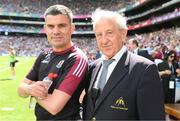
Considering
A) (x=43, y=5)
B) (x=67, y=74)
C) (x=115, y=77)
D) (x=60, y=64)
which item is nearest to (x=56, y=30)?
(x=60, y=64)

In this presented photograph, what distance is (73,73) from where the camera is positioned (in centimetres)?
364

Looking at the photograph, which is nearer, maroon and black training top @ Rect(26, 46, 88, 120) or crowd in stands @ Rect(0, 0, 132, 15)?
maroon and black training top @ Rect(26, 46, 88, 120)

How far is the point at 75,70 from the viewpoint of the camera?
144 inches

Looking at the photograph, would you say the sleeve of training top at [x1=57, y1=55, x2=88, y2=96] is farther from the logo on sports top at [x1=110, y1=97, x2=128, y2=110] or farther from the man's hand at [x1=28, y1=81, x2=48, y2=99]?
the logo on sports top at [x1=110, y1=97, x2=128, y2=110]

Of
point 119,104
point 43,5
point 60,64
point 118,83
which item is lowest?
point 119,104

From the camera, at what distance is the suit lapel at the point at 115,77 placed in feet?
10.8

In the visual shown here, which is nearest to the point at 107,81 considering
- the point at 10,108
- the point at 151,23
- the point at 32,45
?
the point at 10,108

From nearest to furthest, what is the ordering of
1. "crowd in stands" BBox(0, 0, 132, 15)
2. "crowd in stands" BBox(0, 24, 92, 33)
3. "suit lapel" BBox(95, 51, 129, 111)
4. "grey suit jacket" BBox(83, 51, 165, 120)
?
"grey suit jacket" BBox(83, 51, 165, 120)
"suit lapel" BBox(95, 51, 129, 111)
"crowd in stands" BBox(0, 24, 92, 33)
"crowd in stands" BBox(0, 0, 132, 15)

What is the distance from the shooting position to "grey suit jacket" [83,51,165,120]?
10.3 ft

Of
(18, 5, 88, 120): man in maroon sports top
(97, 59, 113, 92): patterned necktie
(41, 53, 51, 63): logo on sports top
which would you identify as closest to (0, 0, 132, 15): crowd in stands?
(41, 53, 51, 63): logo on sports top

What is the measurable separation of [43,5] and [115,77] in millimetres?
95487

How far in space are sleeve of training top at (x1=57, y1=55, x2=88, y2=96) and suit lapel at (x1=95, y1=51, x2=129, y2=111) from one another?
38 centimetres

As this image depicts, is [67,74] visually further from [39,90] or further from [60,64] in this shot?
[39,90]

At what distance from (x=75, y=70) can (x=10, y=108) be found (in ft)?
28.5
